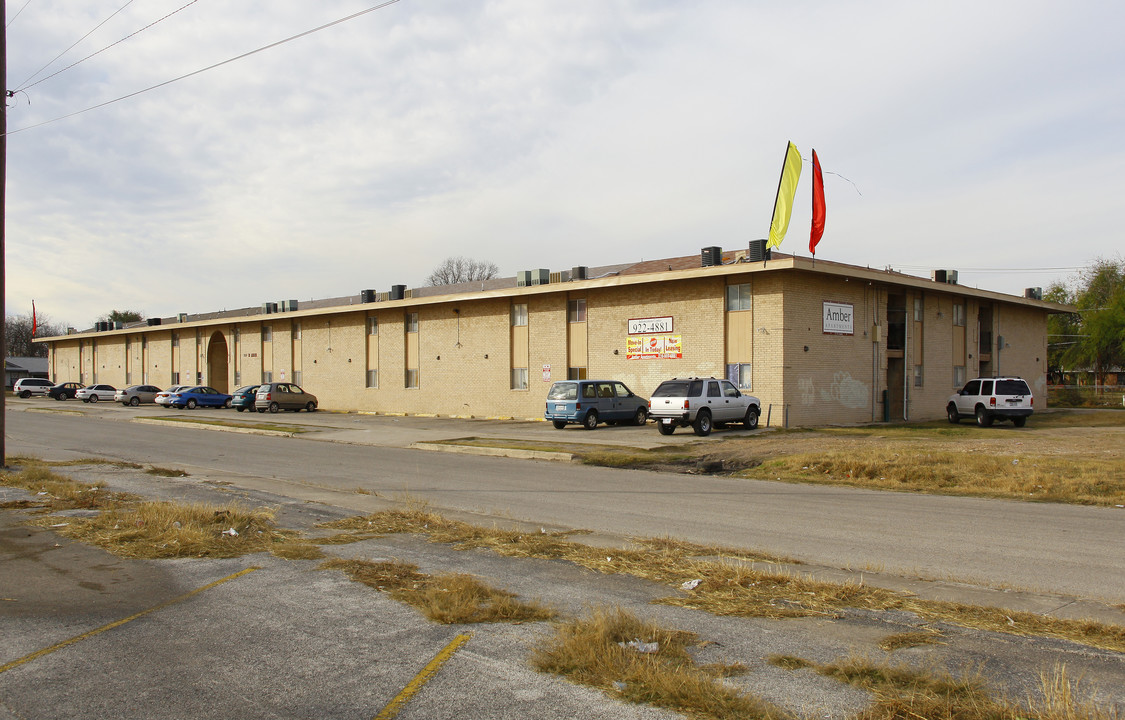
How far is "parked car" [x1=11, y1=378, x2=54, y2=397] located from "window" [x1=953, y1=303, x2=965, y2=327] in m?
72.7

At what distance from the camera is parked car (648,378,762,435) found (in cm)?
2606

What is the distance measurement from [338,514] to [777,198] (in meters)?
23.3

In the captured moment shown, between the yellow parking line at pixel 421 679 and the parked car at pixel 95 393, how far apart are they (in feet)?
216

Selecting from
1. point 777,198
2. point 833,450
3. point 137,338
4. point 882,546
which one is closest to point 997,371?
point 777,198

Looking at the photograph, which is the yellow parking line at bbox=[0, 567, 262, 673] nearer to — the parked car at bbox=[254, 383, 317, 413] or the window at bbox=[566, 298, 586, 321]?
the window at bbox=[566, 298, 586, 321]

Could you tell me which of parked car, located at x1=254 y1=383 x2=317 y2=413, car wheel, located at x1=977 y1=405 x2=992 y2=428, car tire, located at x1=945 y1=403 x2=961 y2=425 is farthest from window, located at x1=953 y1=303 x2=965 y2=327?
parked car, located at x1=254 y1=383 x2=317 y2=413

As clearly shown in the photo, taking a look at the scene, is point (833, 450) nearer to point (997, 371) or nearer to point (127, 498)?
point (127, 498)

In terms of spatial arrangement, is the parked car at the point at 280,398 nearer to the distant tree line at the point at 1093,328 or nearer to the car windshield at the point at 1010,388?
the car windshield at the point at 1010,388

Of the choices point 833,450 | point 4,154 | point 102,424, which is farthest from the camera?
point 102,424

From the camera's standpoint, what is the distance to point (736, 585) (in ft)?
22.8

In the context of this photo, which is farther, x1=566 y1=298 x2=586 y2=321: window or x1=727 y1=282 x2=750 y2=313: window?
x1=566 y1=298 x2=586 y2=321: window

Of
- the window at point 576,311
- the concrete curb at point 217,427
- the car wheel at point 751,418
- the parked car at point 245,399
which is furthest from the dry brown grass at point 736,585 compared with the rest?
the parked car at point 245,399

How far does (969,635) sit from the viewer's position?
567cm

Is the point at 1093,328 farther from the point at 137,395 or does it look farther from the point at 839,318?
the point at 137,395
